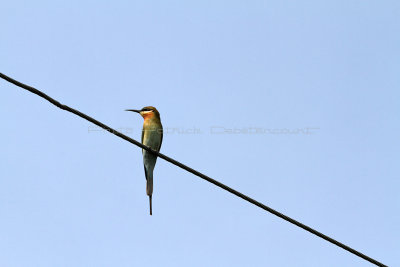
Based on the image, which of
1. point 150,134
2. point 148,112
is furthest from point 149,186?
point 148,112

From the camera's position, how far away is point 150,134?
720 centimetres

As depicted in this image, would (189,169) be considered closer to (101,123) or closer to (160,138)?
(101,123)

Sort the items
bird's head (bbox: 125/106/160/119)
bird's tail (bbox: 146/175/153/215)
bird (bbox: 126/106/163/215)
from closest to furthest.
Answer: bird's tail (bbox: 146/175/153/215) → bird (bbox: 126/106/163/215) → bird's head (bbox: 125/106/160/119)

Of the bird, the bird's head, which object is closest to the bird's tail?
the bird

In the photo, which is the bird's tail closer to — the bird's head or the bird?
the bird

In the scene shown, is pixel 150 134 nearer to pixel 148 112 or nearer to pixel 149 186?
pixel 148 112

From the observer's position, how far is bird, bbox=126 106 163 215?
7.04 m

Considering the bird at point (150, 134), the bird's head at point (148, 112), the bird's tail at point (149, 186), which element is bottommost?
the bird's tail at point (149, 186)

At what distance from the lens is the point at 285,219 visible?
329 centimetres

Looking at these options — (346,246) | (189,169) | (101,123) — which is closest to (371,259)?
(346,246)

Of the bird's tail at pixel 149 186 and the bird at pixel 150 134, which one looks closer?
the bird's tail at pixel 149 186

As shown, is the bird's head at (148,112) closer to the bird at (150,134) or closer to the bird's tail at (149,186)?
the bird at (150,134)

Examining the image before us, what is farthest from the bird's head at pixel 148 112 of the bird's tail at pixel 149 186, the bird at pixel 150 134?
the bird's tail at pixel 149 186

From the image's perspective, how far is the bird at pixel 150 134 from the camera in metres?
7.04
